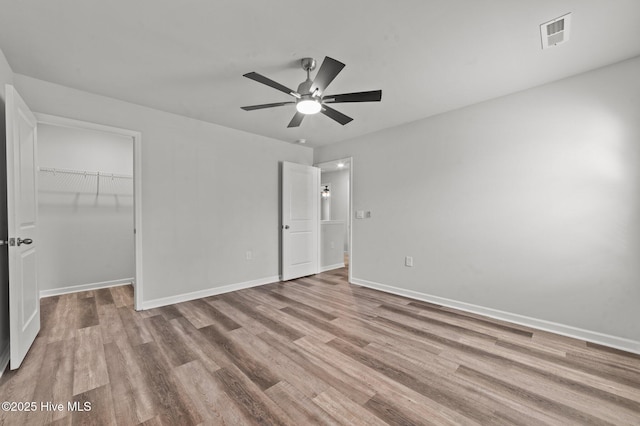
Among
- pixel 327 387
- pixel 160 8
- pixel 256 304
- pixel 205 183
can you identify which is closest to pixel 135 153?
pixel 205 183

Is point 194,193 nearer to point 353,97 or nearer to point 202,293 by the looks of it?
point 202,293

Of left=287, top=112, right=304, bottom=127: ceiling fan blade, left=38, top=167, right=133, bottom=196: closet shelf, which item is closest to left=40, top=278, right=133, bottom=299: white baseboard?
left=38, top=167, right=133, bottom=196: closet shelf

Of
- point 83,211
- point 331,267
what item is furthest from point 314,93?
point 83,211

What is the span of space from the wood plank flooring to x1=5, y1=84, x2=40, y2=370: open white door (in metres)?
0.22

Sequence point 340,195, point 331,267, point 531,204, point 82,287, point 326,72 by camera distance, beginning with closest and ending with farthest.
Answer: point 326,72, point 531,204, point 82,287, point 331,267, point 340,195

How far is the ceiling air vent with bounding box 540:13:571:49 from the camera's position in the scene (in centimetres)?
180

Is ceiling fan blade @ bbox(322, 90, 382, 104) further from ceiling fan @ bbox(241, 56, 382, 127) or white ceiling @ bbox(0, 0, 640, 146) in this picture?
white ceiling @ bbox(0, 0, 640, 146)

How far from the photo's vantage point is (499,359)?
2105 mm

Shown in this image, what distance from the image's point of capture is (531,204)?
274cm

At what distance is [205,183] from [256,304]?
5.91 feet

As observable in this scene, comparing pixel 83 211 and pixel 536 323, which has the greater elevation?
pixel 83 211

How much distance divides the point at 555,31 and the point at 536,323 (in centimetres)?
259

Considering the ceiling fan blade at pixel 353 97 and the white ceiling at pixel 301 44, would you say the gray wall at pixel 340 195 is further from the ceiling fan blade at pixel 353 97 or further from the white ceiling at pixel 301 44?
the ceiling fan blade at pixel 353 97

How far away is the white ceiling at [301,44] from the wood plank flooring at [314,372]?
8.02 feet
